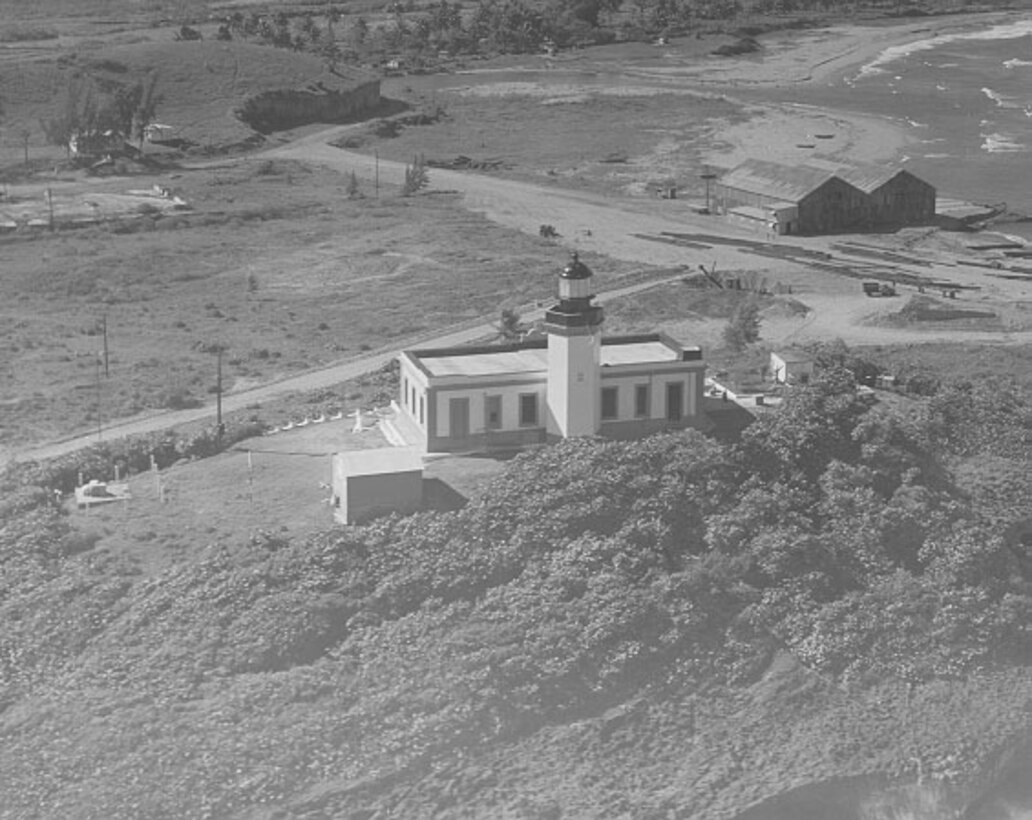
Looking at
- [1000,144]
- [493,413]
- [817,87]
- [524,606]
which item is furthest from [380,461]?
[817,87]

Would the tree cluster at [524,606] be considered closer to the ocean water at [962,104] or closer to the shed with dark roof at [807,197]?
the shed with dark roof at [807,197]

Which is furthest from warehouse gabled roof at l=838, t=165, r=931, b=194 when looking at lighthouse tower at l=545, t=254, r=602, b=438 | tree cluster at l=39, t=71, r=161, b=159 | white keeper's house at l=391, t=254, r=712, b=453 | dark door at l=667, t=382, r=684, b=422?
lighthouse tower at l=545, t=254, r=602, b=438

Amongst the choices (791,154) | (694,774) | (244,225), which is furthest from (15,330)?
(791,154)

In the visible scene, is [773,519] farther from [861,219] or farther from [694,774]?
[861,219]

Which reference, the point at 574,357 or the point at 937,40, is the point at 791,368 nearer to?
the point at 574,357

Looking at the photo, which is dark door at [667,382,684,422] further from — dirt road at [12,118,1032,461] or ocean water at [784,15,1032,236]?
ocean water at [784,15,1032,236]

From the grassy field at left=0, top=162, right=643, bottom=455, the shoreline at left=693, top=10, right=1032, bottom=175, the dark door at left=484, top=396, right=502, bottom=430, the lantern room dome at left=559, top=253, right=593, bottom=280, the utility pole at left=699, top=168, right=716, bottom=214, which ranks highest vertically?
the lantern room dome at left=559, top=253, right=593, bottom=280

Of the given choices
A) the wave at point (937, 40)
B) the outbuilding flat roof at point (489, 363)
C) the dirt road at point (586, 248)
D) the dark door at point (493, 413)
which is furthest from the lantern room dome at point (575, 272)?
the wave at point (937, 40)
